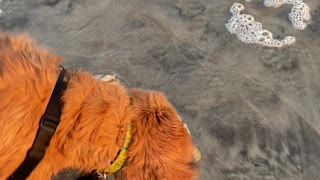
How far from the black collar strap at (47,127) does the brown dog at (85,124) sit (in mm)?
22

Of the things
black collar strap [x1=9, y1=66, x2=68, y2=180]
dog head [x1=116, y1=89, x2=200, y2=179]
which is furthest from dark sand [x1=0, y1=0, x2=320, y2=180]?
black collar strap [x1=9, y1=66, x2=68, y2=180]

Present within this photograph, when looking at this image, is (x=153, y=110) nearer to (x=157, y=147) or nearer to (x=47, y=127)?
(x=157, y=147)

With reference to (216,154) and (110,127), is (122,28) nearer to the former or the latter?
(216,154)

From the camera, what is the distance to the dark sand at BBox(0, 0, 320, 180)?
2957 millimetres

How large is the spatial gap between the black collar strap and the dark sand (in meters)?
1.15

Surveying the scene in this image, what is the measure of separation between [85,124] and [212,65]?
139cm

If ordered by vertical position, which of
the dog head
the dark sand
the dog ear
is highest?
the dog ear

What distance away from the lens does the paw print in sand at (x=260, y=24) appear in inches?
131

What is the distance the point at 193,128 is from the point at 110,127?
40.4 inches

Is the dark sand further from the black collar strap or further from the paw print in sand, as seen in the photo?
the black collar strap

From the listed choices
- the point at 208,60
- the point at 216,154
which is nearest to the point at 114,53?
the point at 208,60

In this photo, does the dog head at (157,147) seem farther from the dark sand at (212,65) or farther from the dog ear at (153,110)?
the dark sand at (212,65)

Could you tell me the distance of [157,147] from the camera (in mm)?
2086

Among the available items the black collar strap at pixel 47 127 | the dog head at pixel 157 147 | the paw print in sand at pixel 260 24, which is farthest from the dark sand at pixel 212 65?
the black collar strap at pixel 47 127
